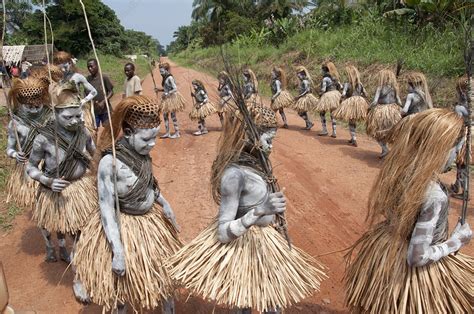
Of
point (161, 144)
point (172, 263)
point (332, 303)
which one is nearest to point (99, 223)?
point (172, 263)

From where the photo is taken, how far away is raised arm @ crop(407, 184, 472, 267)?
7.65 ft

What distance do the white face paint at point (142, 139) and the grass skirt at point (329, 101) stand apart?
8.04 meters

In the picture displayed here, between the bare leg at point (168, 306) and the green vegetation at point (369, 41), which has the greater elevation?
the green vegetation at point (369, 41)

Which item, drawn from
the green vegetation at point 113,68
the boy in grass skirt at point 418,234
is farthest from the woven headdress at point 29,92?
the green vegetation at point 113,68

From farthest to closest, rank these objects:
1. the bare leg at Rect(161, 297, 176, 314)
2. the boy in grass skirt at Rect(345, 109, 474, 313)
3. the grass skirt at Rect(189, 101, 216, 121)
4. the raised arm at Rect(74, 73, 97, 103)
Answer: the grass skirt at Rect(189, 101, 216, 121) → the raised arm at Rect(74, 73, 97, 103) → the bare leg at Rect(161, 297, 176, 314) → the boy in grass skirt at Rect(345, 109, 474, 313)

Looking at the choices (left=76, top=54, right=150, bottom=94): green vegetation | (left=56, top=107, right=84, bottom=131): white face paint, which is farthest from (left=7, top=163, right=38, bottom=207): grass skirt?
(left=76, top=54, right=150, bottom=94): green vegetation

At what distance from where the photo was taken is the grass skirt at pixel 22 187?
16.5ft

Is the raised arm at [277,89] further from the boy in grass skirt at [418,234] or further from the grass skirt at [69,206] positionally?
the boy in grass skirt at [418,234]

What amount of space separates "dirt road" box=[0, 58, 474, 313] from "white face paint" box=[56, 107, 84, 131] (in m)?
1.27

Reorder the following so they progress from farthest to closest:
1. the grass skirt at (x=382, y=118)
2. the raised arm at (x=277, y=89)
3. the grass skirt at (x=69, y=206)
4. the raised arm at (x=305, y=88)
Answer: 1. the raised arm at (x=277, y=89)
2. the raised arm at (x=305, y=88)
3. the grass skirt at (x=382, y=118)
4. the grass skirt at (x=69, y=206)

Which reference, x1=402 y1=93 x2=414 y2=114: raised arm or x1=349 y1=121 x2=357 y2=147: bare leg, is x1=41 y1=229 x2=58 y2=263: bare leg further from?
x1=349 y1=121 x2=357 y2=147: bare leg

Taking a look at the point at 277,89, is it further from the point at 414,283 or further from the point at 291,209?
the point at 414,283

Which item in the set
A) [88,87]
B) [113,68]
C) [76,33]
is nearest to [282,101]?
[88,87]

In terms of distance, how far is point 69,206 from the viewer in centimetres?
416
